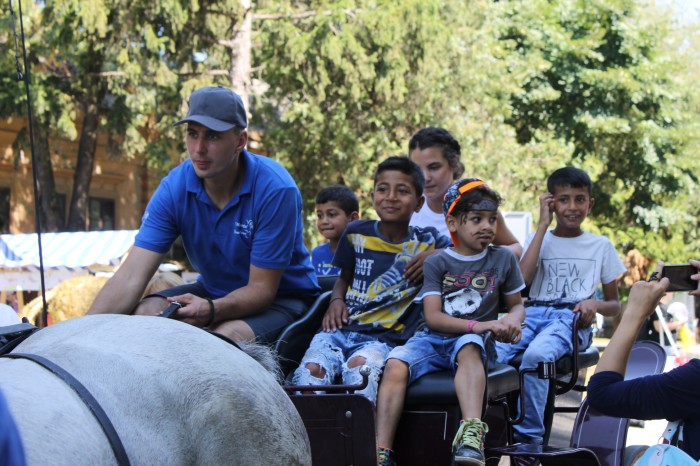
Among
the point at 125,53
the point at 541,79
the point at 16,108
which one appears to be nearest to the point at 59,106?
the point at 16,108

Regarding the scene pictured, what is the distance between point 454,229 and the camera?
4.14 m

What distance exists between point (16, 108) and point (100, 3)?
11.1ft

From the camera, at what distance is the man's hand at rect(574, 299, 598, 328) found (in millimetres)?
4594

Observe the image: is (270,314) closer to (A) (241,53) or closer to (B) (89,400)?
(B) (89,400)

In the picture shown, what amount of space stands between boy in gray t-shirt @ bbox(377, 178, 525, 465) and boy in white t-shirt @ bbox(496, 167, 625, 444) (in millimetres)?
670

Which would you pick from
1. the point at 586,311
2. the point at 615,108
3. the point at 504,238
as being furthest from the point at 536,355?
the point at 615,108

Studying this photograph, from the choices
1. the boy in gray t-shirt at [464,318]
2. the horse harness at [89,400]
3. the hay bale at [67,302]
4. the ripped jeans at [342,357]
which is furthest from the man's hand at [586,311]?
the hay bale at [67,302]

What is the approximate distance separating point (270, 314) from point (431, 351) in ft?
2.25

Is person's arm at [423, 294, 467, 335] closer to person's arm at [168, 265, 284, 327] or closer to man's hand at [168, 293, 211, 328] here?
person's arm at [168, 265, 284, 327]

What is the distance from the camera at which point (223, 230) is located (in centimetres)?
375

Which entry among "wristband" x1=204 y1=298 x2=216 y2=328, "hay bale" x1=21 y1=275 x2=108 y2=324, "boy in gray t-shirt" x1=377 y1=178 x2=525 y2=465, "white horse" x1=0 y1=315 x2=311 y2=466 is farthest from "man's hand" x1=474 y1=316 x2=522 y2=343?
"hay bale" x1=21 y1=275 x2=108 y2=324

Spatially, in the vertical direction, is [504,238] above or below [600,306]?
above

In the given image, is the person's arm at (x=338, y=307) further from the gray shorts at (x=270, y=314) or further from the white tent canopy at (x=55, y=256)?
the white tent canopy at (x=55, y=256)

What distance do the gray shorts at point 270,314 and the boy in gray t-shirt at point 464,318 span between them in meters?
0.46
